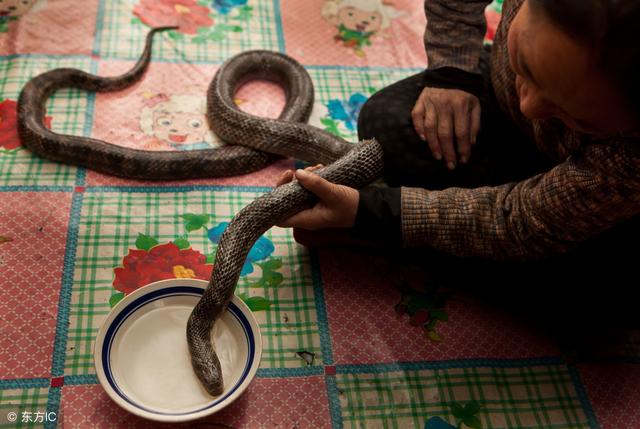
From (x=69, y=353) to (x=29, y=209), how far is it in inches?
18.6

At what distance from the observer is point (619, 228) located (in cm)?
136

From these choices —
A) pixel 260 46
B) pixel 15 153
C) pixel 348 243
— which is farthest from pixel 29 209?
pixel 260 46

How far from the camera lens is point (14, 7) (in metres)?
2.18

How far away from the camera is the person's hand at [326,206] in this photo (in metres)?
1.38

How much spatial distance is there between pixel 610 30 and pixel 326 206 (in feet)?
2.46

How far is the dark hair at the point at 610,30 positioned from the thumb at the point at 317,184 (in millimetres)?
638

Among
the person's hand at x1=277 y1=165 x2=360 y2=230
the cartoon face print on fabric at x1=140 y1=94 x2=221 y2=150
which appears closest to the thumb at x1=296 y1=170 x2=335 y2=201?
the person's hand at x1=277 y1=165 x2=360 y2=230

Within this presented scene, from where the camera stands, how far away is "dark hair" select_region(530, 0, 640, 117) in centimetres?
81

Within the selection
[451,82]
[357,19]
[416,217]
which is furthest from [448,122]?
[357,19]

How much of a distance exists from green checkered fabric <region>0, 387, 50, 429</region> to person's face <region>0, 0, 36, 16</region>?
1.48 meters

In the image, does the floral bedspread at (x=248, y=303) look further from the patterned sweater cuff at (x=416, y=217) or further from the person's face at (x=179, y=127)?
the patterned sweater cuff at (x=416, y=217)

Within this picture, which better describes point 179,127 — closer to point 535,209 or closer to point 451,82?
point 451,82

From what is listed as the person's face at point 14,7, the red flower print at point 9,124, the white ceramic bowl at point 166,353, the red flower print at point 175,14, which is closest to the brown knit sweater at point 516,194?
the white ceramic bowl at point 166,353

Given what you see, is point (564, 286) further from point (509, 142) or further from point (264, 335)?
point (264, 335)
